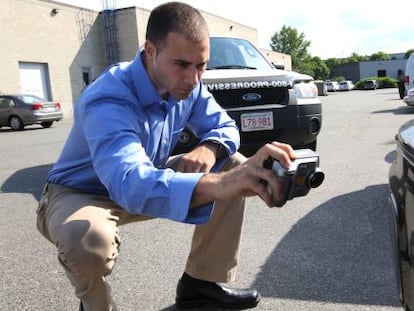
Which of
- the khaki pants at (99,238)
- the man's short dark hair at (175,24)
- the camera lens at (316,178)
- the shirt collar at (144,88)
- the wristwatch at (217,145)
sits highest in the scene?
the man's short dark hair at (175,24)

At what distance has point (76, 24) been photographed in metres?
29.5

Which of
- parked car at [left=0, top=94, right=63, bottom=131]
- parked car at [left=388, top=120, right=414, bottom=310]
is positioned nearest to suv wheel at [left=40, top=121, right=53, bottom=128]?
parked car at [left=0, top=94, right=63, bottom=131]

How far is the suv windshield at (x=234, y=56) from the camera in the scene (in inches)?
222

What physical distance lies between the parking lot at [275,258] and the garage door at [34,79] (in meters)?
22.9

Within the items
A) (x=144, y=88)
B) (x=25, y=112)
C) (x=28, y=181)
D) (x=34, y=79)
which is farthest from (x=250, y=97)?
(x=34, y=79)

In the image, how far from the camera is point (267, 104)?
192 inches

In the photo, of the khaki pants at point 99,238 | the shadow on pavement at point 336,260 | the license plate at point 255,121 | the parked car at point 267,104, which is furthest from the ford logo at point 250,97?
the khaki pants at point 99,238

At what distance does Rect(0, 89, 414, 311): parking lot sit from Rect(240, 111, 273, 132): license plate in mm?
711

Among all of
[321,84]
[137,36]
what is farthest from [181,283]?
[321,84]

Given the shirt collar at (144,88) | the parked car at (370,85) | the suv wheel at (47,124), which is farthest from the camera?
the parked car at (370,85)

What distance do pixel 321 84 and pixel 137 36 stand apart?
764 inches

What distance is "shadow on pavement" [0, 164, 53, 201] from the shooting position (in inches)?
A: 219

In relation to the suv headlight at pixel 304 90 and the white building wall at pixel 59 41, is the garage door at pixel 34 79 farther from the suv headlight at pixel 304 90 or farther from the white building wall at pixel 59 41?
the suv headlight at pixel 304 90

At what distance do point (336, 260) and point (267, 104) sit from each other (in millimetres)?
2247
